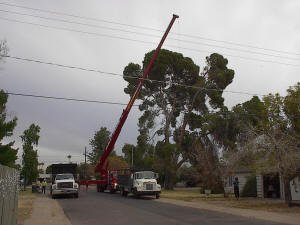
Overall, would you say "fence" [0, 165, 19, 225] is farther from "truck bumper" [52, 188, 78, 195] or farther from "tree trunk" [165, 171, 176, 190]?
"tree trunk" [165, 171, 176, 190]

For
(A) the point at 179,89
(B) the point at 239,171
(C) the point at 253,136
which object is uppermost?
(A) the point at 179,89

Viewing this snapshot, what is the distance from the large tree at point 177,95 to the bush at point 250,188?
16.1m

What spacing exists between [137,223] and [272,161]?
33.0ft

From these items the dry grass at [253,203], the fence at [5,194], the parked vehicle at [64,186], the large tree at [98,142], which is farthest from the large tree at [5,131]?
the large tree at [98,142]

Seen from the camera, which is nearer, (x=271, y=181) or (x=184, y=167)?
(x=271, y=181)

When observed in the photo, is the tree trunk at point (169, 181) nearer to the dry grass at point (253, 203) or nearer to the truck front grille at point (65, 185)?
the truck front grille at point (65, 185)

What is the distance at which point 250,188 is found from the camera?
30891 millimetres

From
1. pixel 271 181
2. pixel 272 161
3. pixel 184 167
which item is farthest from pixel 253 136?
pixel 184 167

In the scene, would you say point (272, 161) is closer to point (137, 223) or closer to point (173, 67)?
point (137, 223)

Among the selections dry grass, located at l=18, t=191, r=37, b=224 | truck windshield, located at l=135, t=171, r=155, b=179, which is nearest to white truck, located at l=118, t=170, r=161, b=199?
truck windshield, located at l=135, t=171, r=155, b=179

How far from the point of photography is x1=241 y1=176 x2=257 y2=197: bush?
30656 mm

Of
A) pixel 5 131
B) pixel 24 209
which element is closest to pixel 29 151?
pixel 5 131

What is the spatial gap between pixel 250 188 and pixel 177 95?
21.0m

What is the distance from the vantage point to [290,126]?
73.2ft
